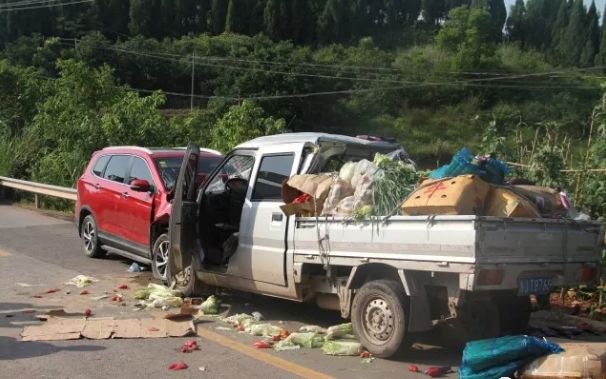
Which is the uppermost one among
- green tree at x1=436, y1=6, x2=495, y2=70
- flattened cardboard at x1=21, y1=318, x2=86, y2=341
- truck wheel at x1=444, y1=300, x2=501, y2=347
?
green tree at x1=436, y1=6, x2=495, y2=70

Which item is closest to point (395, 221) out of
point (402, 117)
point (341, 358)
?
point (341, 358)

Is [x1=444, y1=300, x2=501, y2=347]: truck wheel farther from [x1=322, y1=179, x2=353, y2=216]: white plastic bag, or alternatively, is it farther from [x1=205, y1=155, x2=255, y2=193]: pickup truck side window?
[x1=205, y1=155, x2=255, y2=193]: pickup truck side window

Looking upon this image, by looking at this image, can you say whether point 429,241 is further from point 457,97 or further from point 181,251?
point 457,97

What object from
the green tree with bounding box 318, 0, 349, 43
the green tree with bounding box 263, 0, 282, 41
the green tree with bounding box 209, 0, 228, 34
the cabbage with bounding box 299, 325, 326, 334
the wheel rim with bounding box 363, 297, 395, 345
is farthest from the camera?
the green tree with bounding box 318, 0, 349, 43

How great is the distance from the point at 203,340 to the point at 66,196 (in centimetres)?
1115

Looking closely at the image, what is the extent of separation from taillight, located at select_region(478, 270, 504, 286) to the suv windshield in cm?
543

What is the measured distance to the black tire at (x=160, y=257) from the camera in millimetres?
9453

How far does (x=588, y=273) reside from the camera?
22.3 feet

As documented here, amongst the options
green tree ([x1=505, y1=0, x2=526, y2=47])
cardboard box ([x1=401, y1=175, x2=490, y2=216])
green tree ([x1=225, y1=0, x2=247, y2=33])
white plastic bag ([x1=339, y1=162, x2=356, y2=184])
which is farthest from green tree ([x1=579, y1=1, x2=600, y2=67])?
cardboard box ([x1=401, y1=175, x2=490, y2=216])

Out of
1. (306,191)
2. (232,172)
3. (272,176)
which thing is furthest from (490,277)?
(232,172)

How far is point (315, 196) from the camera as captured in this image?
7.14 meters

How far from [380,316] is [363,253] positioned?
587mm

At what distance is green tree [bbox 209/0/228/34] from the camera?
113 metres

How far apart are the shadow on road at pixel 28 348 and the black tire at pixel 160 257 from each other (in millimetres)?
2674
